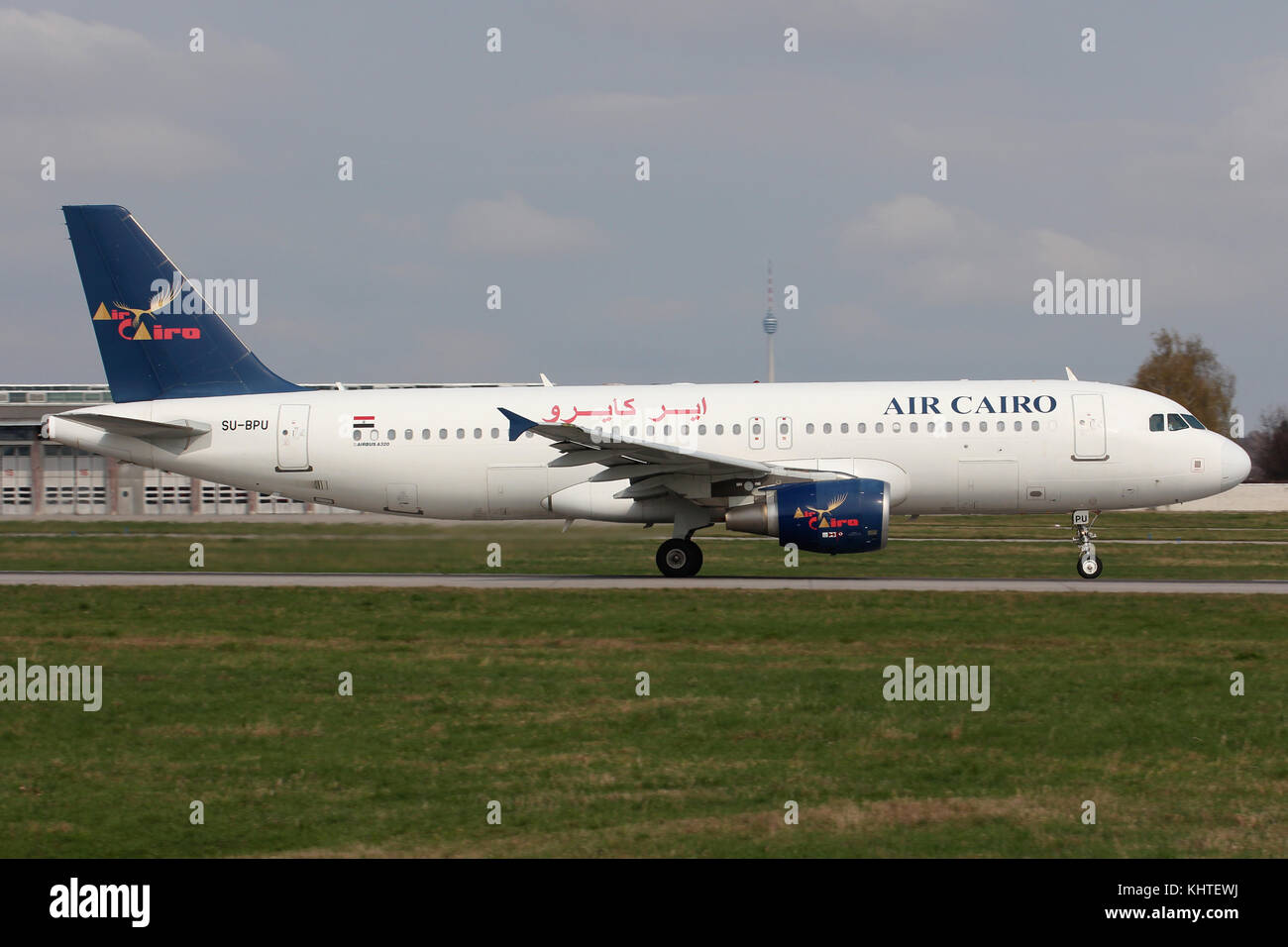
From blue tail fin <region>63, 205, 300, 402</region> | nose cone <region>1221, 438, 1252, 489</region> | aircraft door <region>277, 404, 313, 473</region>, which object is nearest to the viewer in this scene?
nose cone <region>1221, 438, 1252, 489</region>

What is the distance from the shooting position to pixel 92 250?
28.7 m

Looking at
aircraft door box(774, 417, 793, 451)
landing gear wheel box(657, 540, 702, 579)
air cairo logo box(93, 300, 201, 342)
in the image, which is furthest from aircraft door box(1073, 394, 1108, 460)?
air cairo logo box(93, 300, 201, 342)

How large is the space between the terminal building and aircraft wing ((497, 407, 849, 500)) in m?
32.3

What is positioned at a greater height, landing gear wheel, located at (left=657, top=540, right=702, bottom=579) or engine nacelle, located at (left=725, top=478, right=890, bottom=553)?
engine nacelle, located at (left=725, top=478, right=890, bottom=553)

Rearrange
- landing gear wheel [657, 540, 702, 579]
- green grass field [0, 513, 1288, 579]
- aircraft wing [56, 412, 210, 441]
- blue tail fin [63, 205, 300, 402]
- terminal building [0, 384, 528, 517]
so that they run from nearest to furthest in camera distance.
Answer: landing gear wheel [657, 540, 702, 579] → green grass field [0, 513, 1288, 579] → aircraft wing [56, 412, 210, 441] → blue tail fin [63, 205, 300, 402] → terminal building [0, 384, 528, 517]

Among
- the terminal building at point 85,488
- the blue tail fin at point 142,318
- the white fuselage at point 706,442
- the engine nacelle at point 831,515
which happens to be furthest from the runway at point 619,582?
the terminal building at point 85,488

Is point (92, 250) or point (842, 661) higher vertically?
point (92, 250)

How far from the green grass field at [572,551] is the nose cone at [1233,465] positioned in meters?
2.47

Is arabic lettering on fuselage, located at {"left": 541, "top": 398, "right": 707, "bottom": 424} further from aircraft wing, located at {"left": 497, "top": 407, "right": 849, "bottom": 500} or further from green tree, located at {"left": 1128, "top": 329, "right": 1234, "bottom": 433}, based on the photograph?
green tree, located at {"left": 1128, "top": 329, "right": 1234, "bottom": 433}

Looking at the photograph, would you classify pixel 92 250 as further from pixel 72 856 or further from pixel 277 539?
pixel 72 856

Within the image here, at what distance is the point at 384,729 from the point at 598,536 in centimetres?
1608

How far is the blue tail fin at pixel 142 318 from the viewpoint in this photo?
28734mm

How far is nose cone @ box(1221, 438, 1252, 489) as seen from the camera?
26859 millimetres
